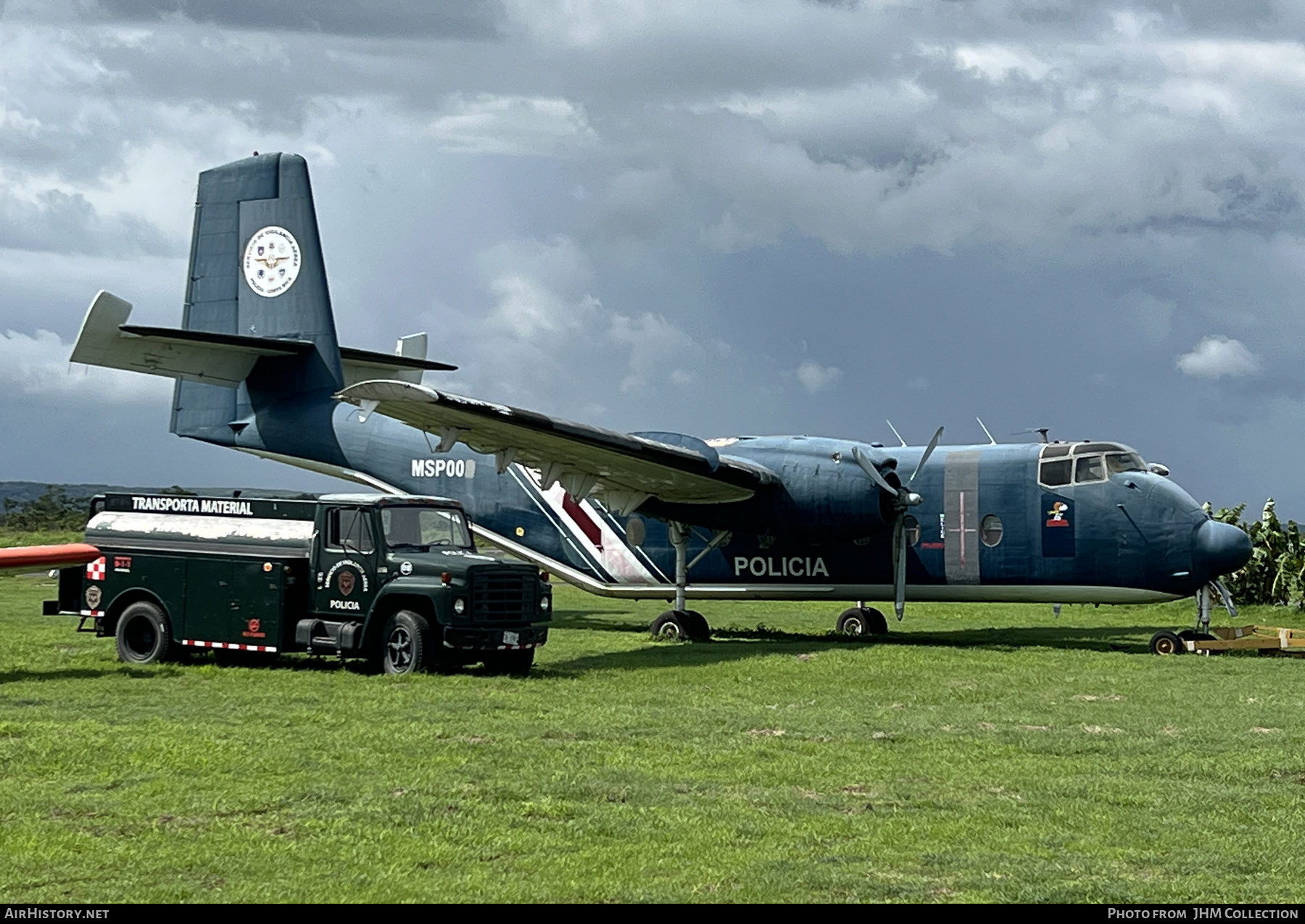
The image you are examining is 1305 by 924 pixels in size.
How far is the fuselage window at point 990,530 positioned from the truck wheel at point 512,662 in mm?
8568

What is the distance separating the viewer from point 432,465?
2581 cm

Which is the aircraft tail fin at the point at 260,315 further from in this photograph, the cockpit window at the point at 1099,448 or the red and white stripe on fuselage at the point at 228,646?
the cockpit window at the point at 1099,448

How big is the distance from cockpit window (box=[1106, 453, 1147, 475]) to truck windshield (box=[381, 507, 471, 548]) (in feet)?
32.8

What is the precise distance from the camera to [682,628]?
22.3 meters

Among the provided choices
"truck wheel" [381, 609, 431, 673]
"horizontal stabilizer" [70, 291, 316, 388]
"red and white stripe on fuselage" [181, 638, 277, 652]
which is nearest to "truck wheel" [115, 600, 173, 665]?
"red and white stripe on fuselage" [181, 638, 277, 652]

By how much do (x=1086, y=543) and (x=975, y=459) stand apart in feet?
7.40

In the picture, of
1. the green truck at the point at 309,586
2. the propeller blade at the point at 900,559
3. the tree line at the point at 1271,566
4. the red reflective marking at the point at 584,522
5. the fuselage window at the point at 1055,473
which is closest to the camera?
the green truck at the point at 309,586

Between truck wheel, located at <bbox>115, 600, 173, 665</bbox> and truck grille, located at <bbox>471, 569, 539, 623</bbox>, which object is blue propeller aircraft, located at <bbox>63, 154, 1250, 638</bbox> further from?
truck wheel, located at <bbox>115, 600, 173, 665</bbox>

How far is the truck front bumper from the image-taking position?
15461 mm

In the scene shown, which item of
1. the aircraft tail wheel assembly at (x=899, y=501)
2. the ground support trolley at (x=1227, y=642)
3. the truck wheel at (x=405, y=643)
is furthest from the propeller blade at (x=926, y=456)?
the truck wheel at (x=405, y=643)

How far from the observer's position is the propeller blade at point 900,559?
70.5 ft

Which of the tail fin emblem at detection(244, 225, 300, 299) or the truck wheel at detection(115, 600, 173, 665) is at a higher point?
the tail fin emblem at detection(244, 225, 300, 299)

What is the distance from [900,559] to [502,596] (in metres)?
8.20
